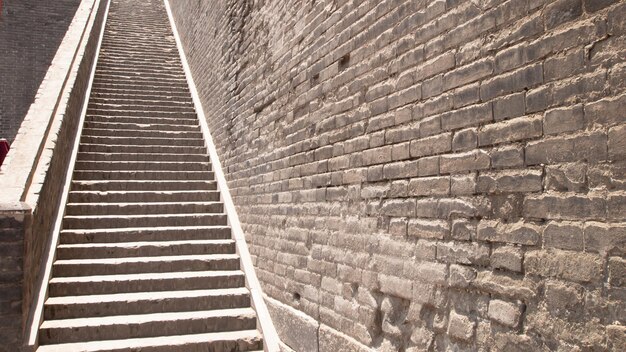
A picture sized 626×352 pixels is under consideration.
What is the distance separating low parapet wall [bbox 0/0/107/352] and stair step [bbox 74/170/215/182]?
324 millimetres

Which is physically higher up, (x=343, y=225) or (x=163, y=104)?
(x=163, y=104)

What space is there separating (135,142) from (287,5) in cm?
395

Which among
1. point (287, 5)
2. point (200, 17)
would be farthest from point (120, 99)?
point (287, 5)

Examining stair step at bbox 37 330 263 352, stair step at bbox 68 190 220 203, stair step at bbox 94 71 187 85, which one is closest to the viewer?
stair step at bbox 37 330 263 352

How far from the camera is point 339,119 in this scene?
11.6 feet

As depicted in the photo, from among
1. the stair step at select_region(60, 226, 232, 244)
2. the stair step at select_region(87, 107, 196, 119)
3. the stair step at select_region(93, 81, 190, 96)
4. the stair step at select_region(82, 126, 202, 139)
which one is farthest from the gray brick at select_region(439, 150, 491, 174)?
the stair step at select_region(93, 81, 190, 96)

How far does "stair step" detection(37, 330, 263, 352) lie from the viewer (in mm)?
4266

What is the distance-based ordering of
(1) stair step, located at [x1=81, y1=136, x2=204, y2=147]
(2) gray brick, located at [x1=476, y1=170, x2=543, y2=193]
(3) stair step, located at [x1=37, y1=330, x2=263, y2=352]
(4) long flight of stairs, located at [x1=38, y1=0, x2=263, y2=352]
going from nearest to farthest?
(2) gray brick, located at [x1=476, y1=170, x2=543, y2=193] → (3) stair step, located at [x1=37, y1=330, x2=263, y2=352] → (4) long flight of stairs, located at [x1=38, y1=0, x2=263, y2=352] → (1) stair step, located at [x1=81, y1=136, x2=204, y2=147]

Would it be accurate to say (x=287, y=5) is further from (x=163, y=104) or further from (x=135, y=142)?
(x=163, y=104)

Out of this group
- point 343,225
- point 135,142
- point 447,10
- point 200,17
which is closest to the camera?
point 447,10

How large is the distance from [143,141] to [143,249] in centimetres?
256

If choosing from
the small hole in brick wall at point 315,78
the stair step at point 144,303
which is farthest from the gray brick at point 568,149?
the stair step at point 144,303

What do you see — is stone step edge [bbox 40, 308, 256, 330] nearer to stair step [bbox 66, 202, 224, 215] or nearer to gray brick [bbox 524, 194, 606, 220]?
stair step [bbox 66, 202, 224, 215]

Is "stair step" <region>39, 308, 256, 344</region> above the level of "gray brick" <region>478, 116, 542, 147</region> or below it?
below
